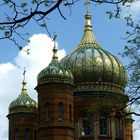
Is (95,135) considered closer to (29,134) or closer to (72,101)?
(72,101)

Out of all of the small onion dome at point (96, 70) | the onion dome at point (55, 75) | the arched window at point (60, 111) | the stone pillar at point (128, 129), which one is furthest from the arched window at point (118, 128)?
the onion dome at point (55, 75)

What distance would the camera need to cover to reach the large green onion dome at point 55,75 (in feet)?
116

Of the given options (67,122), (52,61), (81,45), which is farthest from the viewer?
(81,45)

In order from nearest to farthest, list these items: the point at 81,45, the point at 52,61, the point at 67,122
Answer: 1. the point at 67,122
2. the point at 52,61
3. the point at 81,45

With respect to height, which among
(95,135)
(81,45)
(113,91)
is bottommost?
(95,135)

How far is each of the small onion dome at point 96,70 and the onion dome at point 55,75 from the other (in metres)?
→ 2.19

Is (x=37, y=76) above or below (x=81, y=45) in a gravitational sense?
below

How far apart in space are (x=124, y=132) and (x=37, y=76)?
7.68m

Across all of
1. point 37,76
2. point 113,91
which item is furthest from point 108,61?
point 37,76

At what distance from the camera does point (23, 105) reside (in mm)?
40500

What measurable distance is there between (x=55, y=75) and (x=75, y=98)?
11.1 ft

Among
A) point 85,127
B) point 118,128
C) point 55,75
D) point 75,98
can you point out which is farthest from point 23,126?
point 118,128

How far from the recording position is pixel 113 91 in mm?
37719

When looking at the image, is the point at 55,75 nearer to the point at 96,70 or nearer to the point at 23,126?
the point at 96,70
